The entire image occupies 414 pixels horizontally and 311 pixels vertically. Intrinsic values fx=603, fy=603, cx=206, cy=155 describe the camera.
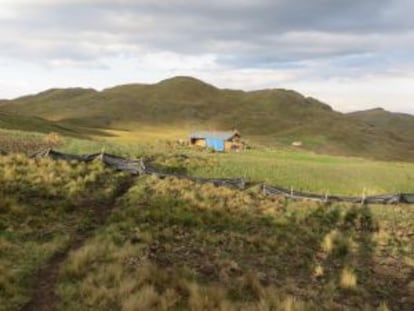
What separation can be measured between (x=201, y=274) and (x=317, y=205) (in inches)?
801

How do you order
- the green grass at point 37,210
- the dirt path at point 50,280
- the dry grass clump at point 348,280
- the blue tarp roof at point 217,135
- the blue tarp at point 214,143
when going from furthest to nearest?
the blue tarp roof at point 217,135, the blue tarp at point 214,143, the dry grass clump at point 348,280, the green grass at point 37,210, the dirt path at point 50,280

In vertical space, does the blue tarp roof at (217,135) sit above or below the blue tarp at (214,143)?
above

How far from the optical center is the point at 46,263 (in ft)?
52.9

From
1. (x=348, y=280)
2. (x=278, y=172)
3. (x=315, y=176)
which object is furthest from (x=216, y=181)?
(x=348, y=280)

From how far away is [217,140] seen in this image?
100812 millimetres

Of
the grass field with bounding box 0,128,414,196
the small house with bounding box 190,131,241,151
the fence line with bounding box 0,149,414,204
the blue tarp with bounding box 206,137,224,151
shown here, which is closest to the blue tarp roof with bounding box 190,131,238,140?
the small house with bounding box 190,131,241,151

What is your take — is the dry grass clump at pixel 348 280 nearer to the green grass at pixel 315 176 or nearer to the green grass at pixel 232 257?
the green grass at pixel 232 257

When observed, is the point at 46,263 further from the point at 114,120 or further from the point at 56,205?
the point at 114,120

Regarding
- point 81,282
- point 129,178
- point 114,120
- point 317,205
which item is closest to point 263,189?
point 317,205

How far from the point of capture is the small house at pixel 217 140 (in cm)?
9831

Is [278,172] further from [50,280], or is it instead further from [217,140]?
[217,140]

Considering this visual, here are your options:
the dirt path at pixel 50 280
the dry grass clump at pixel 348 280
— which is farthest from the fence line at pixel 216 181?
the dry grass clump at pixel 348 280

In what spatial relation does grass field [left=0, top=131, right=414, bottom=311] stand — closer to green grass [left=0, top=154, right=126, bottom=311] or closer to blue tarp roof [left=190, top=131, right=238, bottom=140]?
green grass [left=0, top=154, right=126, bottom=311]

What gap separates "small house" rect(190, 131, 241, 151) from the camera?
98.3m
